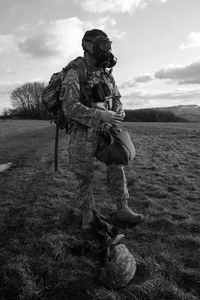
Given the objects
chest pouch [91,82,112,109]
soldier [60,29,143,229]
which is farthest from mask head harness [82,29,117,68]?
chest pouch [91,82,112,109]

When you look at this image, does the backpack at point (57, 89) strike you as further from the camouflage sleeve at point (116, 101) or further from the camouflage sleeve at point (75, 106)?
the camouflage sleeve at point (116, 101)

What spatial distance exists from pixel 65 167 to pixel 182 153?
5.60 meters

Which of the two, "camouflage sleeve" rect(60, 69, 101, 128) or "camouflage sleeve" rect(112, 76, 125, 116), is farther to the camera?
"camouflage sleeve" rect(112, 76, 125, 116)

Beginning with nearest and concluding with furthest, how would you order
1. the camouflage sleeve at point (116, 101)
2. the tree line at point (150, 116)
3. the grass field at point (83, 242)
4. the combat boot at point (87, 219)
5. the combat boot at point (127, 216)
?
the grass field at point (83, 242)
the combat boot at point (87, 219)
the combat boot at point (127, 216)
the camouflage sleeve at point (116, 101)
the tree line at point (150, 116)

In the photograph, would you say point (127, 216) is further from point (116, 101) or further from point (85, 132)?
point (116, 101)

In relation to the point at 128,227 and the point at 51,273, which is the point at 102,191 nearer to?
the point at 128,227

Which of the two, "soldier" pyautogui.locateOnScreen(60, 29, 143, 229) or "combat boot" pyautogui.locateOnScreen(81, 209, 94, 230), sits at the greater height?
"soldier" pyautogui.locateOnScreen(60, 29, 143, 229)

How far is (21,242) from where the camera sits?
4258 millimetres

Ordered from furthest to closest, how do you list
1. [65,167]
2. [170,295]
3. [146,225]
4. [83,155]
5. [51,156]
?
Result: [51,156]
[65,167]
[146,225]
[83,155]
[170,295]

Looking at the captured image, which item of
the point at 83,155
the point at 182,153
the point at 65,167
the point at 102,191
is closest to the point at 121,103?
the point at 83,155

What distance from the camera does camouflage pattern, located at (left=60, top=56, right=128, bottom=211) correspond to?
4.16m

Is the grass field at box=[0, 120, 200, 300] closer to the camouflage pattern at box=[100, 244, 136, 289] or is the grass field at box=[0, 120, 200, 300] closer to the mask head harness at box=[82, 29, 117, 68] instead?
the camouflage pattern at box=[100, 244, 136, 289]

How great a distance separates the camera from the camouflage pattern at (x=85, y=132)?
4.16 meters

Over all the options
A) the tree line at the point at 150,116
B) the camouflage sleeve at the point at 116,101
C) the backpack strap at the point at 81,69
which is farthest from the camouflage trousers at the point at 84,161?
the tree line at the point at 150,116
